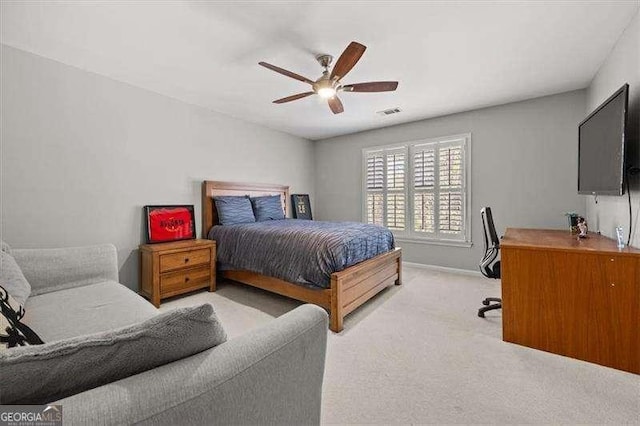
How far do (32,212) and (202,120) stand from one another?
2.12 metres

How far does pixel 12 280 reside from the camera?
1.63 metres

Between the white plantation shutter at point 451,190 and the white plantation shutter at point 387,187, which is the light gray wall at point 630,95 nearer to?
the white plantation shutter at point 451,190

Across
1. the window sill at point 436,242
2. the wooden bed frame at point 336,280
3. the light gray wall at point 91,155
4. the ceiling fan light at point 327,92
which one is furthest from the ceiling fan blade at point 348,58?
the window sill at point 436,242

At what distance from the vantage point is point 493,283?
3.71m

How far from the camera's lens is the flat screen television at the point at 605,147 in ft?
6.56

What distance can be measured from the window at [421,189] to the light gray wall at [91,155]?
2684 mm

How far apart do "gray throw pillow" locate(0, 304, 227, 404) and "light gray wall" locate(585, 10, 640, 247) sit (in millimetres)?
2882

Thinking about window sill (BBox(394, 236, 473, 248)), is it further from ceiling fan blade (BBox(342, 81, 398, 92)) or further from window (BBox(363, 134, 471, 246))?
ceiling fan blade (BBox(342, 81, 398, 92))

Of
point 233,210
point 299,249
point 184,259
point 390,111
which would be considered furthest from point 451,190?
point 184,259

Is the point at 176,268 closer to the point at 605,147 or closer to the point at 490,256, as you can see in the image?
the point at 490,256

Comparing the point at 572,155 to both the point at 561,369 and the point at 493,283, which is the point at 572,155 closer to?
the point at 493,283

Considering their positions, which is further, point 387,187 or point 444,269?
point 387,187

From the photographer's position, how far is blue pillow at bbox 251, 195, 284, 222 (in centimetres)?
436

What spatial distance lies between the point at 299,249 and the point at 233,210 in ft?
5.46
